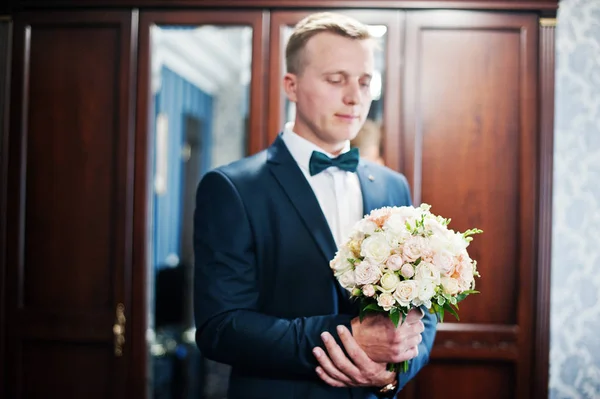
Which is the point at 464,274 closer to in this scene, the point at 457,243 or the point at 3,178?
the point at 457,243

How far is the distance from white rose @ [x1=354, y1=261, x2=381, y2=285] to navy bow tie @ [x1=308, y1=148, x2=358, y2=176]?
51cm

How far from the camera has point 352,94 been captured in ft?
5.71

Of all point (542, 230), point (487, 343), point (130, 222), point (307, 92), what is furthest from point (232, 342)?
point (542, 230)

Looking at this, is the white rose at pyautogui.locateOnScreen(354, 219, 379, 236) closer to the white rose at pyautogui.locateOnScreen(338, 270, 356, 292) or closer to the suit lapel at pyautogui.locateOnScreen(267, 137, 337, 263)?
the white rose at pyautogui.locateOnScreen(338, 270, 356, 292)

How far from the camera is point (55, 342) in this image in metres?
2.67

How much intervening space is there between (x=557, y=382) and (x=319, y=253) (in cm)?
167

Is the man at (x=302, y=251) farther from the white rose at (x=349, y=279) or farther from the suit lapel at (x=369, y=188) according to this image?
the white rose at (x=349, y=279)

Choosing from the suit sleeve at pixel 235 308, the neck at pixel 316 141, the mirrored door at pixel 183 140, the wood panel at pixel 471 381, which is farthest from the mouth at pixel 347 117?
the wood panel at pixel 471 381

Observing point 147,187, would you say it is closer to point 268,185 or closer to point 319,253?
point 268,185

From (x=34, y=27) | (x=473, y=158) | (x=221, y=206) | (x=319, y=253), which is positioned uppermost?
(x=34, y=27)

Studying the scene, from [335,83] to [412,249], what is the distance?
0.68 metres

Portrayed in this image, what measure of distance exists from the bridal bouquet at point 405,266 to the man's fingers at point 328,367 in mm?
172

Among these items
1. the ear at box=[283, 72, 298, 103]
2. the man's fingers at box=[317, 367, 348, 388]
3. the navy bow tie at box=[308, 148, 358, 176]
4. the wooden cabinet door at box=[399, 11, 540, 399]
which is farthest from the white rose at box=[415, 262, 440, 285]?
the wooden cabinet door at box=[399, 11, 540, 399]

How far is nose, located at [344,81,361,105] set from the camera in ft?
5.69
